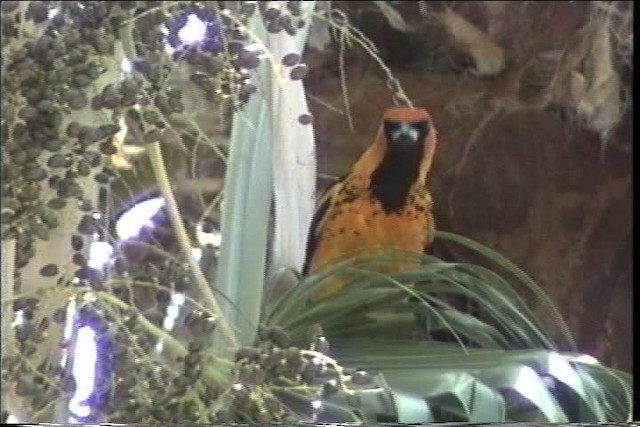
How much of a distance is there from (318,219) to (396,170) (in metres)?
0.14

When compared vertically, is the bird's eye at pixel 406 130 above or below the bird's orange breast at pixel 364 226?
above

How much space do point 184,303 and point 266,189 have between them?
0.70 ft

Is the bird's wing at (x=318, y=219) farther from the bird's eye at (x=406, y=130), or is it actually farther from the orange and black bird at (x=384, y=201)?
the bird's eye at (x=406, y=130)

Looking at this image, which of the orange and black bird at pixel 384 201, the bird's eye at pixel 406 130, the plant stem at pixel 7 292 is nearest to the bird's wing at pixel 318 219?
the orange and black bird at pixel 384 201

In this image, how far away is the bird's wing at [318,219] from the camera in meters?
1.25

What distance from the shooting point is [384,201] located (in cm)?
126

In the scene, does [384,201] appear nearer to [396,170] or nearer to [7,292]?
[396,170]

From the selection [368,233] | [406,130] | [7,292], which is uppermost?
[406,130]

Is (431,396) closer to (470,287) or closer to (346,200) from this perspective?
(470,287)

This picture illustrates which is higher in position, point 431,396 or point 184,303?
point 184,303

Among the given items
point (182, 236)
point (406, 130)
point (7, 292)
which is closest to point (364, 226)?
point (406, 130)

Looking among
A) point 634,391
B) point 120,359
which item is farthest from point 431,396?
point 120,359

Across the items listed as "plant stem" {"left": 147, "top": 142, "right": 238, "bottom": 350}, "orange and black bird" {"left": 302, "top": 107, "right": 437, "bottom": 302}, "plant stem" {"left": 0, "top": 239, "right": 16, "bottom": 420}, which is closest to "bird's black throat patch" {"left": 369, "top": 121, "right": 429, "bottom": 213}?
"orange and black bird" {"left": 302, "top": 107, "right": 437, "bottom": 302}

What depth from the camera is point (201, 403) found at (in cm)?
121
